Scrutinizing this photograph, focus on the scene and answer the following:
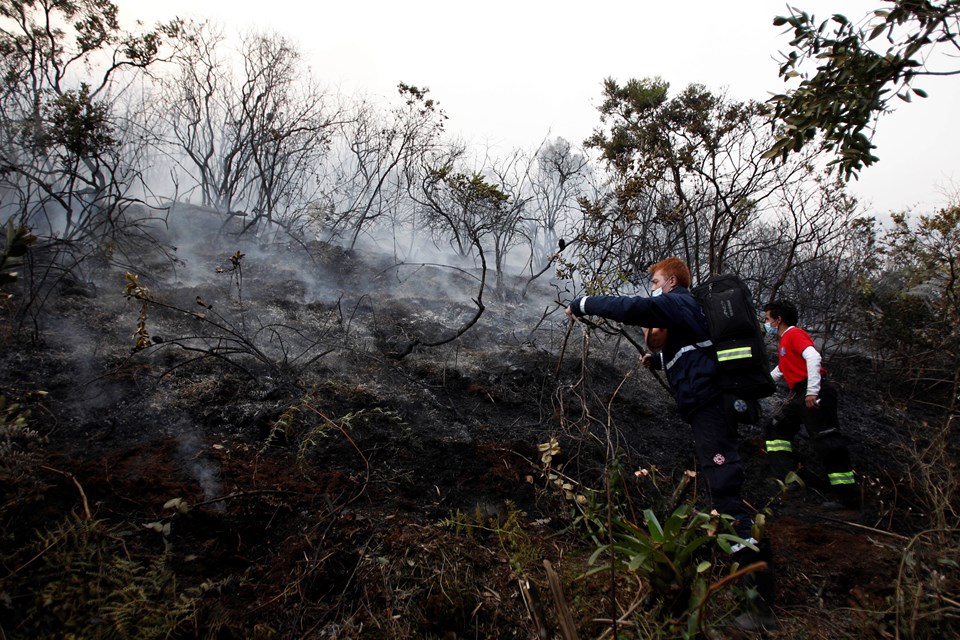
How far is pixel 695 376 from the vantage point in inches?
104

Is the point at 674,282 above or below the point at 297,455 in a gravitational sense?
above

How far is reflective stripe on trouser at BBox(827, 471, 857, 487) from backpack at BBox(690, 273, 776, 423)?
6.19ft

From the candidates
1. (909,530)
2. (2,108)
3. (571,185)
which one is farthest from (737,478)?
(571,185)

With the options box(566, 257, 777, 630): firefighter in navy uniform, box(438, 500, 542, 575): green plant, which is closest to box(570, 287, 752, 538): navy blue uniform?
box(566, 257, 777, 630): firefighter in navy uniform

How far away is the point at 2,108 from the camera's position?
820 cm

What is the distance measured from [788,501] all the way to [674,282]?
2.29 meters

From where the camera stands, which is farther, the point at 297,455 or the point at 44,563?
the point at 297,455

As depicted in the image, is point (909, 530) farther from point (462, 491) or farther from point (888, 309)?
point (888, 309)

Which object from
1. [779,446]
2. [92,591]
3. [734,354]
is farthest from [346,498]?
[779,446]

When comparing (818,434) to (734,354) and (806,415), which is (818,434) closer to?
(806,415)

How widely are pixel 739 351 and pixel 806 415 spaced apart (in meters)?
1.91

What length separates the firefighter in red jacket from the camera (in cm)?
378

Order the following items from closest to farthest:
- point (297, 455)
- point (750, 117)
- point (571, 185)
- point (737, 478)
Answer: point (737, 478) → point (297, 455) → point (750, 117) → point (571, 185)

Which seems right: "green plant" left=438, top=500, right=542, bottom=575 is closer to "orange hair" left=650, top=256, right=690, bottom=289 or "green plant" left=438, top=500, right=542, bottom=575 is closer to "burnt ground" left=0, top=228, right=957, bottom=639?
"burnt ground" left=0, top=228, right=957, bottom=639
